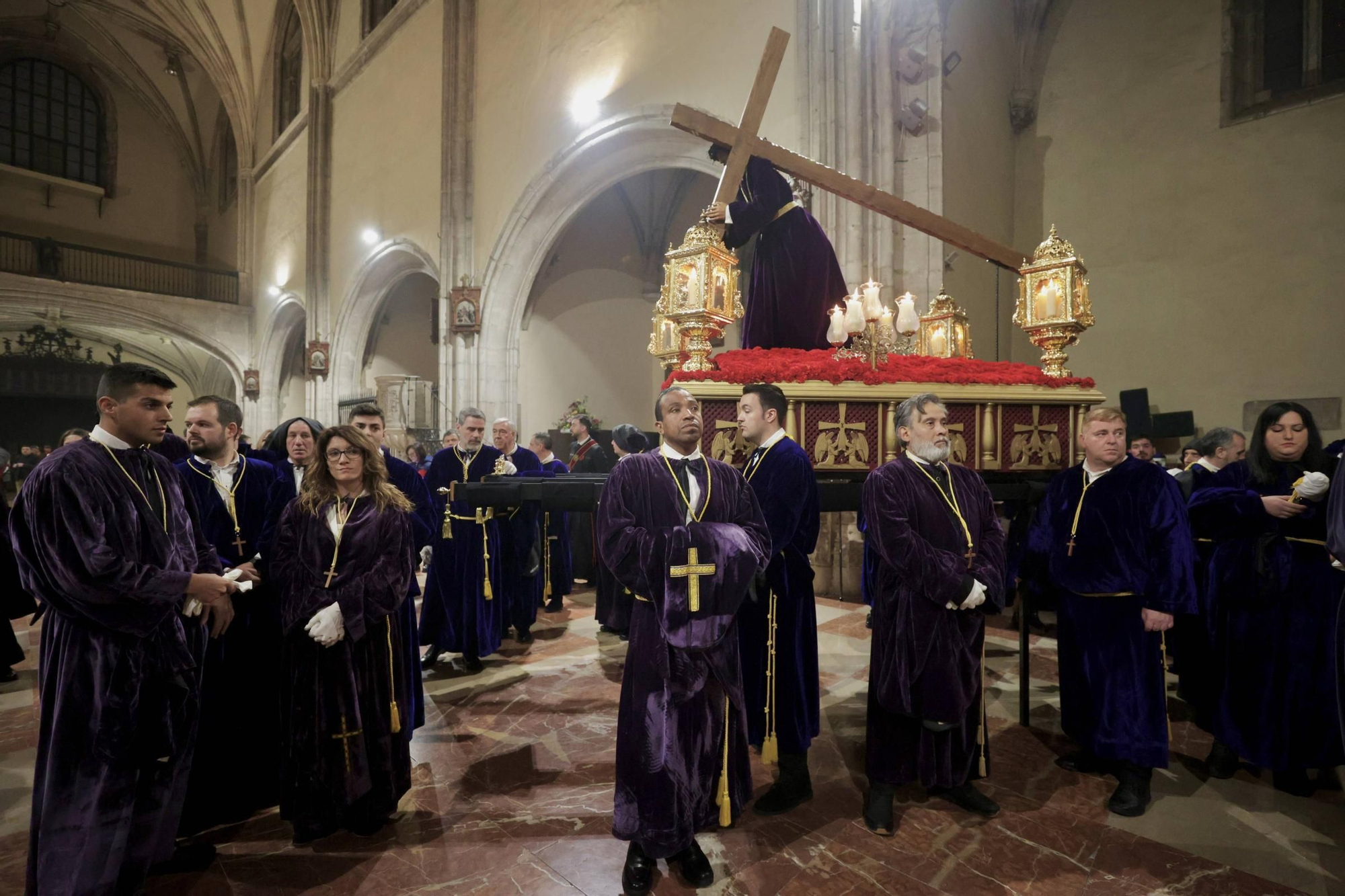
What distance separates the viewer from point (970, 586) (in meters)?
2.42

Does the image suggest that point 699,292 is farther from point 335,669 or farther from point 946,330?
point 946,330

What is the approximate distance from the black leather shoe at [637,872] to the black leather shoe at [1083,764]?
2.07m

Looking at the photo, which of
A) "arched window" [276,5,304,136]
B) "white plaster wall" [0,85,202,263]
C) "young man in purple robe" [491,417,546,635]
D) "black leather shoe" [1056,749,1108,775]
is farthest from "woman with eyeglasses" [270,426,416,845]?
"white plaster wall" [0,85,202,263]

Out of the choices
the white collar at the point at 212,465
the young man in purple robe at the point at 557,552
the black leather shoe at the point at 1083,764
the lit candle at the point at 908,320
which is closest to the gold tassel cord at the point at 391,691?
the white collar at the point at 212,465

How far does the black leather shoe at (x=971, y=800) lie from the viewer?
8.69 feet

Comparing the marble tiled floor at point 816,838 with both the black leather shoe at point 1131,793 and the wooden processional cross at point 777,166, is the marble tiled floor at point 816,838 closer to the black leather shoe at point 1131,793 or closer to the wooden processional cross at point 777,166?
the black leather shoe at point 1131,793

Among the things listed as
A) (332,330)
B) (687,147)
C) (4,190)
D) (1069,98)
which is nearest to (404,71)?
(332,330)

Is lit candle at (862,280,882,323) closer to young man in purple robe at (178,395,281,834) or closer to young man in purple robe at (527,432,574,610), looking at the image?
young man in purple robe at (178,395,281,834)

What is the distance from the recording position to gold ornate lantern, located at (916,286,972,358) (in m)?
5.76

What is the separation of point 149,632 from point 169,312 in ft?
65.9

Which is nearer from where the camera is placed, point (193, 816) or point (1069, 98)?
point (193, 816)

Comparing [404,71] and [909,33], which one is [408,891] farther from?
[404,71]

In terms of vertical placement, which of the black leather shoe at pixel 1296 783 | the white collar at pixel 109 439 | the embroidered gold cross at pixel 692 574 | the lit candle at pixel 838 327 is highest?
the lit candle at pixel 838 327

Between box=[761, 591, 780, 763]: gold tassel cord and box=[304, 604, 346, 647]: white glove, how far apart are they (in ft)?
5.33
